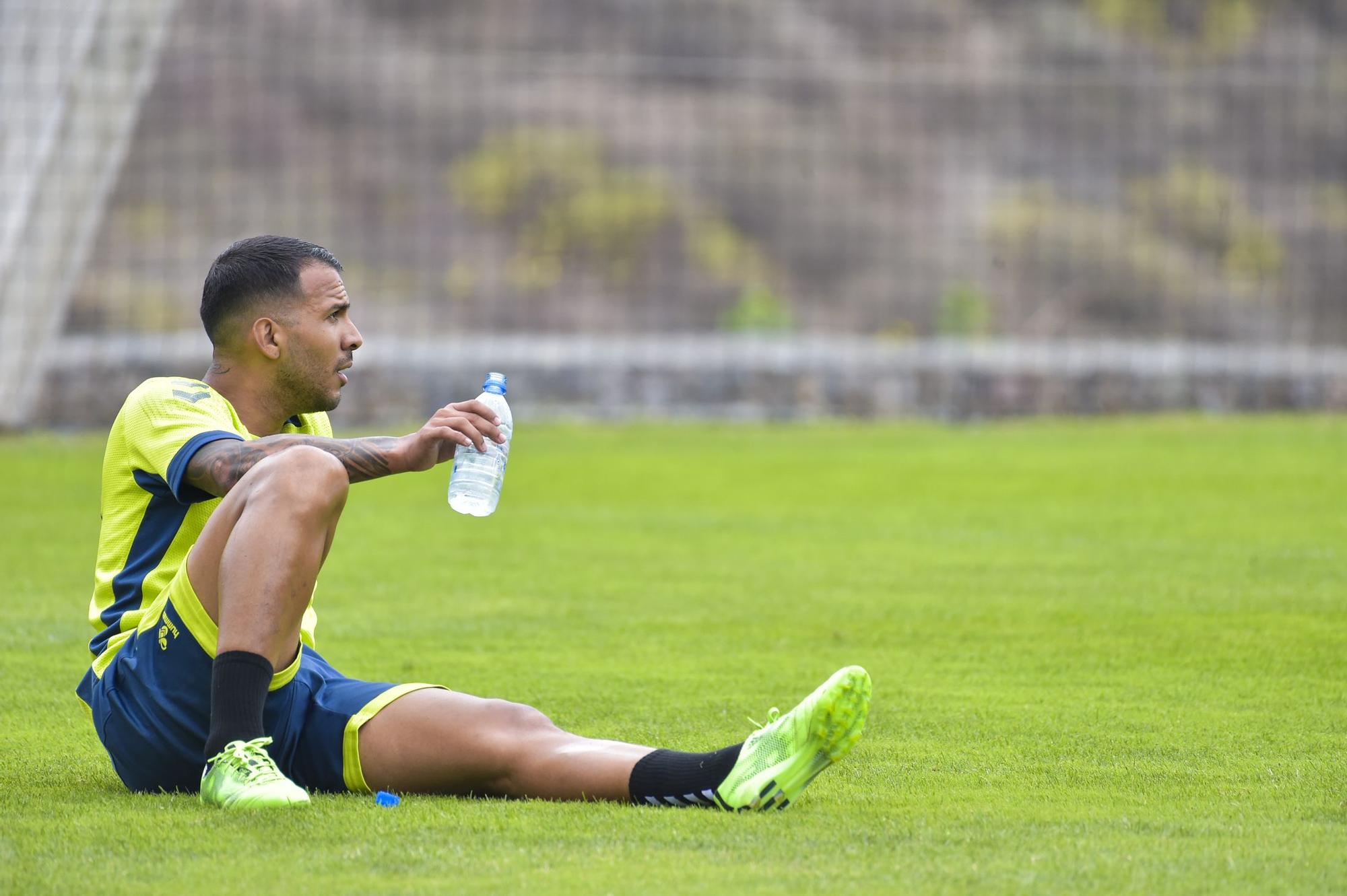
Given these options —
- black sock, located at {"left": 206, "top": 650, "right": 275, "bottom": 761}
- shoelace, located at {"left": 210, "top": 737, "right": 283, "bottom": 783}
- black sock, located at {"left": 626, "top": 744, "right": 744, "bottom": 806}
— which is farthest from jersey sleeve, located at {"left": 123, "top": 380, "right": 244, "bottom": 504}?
black sock, located at {"left": 626, "top": 744, "right": 744, "bottom": 806}

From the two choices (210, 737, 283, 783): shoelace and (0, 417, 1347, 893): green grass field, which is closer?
(0, 417, 1347, 893): green grass field

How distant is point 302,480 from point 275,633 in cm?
28

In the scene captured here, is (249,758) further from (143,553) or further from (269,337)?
(269,337)

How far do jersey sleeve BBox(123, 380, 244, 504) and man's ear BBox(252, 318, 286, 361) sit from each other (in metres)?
0.14

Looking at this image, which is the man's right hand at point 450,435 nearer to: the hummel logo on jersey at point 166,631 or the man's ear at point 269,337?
the man's ear at point 269,337

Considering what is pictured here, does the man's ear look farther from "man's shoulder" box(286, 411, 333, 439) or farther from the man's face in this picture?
"man's shoulder" box(286, 411, 333, 439)

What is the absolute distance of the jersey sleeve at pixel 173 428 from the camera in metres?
3.50

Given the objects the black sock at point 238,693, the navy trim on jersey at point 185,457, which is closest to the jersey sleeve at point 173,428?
the navy trim on jersey at point 185,457

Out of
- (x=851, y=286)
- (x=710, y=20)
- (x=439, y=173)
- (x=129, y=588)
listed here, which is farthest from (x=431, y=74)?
(x=129, y=588)

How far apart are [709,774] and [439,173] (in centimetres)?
2146

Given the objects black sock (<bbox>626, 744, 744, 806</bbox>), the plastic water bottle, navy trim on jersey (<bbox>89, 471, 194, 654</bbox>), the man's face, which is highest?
the man's face

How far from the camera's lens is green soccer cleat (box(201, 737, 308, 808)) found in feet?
10.9

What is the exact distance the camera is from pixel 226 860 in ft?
9.91

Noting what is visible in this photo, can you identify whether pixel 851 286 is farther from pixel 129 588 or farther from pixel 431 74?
pixel 129 588
